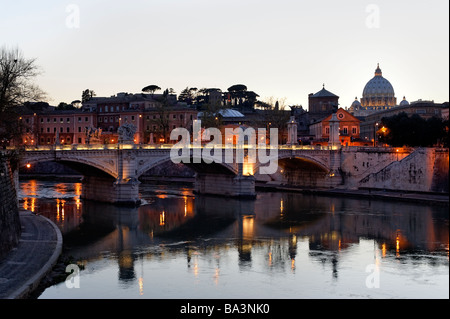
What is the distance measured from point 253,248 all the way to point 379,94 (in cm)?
13455

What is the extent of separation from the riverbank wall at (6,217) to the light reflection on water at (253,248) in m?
3.00

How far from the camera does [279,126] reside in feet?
268

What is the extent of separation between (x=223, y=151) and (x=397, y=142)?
2216 cm

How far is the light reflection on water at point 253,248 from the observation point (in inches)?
964

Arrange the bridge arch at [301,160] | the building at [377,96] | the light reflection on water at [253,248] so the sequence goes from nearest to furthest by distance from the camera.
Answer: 1. the light reflection on water at [253,248]
2. the bridge arch at [301,160]
3. the building at [377,96]

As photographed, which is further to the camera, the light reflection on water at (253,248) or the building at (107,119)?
the building at (107,119)

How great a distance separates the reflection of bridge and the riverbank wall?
1299cm

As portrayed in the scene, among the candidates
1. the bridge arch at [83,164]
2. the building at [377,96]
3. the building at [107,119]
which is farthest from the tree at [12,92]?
the building at [377,96]

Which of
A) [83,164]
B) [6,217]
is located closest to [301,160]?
[83,164]

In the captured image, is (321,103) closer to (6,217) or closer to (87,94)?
(87,94)

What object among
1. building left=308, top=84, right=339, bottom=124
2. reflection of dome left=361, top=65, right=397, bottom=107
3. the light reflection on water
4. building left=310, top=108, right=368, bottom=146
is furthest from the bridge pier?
reflection of dome left=361, top=65, right=397, bottom=107

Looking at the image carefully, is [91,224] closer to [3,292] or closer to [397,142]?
[3,292]

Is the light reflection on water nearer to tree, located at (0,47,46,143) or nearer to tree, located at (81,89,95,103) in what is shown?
tree, located at (0,47,46,143)

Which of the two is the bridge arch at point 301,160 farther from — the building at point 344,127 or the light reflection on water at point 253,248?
the building at point 344,127
